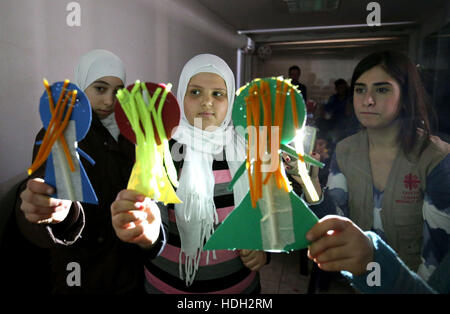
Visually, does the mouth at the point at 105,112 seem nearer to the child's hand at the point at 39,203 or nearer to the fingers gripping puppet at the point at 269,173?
the child's hand at the point at 39,203

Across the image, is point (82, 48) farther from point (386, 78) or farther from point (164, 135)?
point (386, 78)

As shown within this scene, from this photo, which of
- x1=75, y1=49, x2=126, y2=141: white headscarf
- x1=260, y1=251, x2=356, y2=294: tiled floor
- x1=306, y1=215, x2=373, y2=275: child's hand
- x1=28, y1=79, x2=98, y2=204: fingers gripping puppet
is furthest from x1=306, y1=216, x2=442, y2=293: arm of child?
x1=260, y1=251, x2=356, y2=294: tiled floor

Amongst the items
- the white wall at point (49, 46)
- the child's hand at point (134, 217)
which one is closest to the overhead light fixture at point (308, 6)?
the white wall at point (49, 46)

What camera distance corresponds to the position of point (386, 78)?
397mm

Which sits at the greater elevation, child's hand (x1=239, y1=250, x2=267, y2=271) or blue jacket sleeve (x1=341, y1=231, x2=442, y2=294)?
blue jacket sleeve (x1=341, y1=231, x2=442, y2=294)

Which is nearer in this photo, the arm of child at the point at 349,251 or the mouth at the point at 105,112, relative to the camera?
the arm of child at the point at 349,251

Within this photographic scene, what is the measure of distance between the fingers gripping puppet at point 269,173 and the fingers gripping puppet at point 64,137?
0.19 m

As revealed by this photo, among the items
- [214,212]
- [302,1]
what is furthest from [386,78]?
[302,1]

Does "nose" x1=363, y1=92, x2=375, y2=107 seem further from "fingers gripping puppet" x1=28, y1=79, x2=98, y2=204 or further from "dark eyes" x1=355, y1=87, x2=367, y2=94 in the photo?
"fingers gripping puppet" x1=28, y1=79, x2=98, y2=204

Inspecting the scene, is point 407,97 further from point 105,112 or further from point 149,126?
point 105,112

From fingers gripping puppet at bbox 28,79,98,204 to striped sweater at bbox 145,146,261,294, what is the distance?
18 cm

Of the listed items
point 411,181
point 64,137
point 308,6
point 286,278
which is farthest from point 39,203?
point 308,6

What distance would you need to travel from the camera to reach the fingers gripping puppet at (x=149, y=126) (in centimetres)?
28

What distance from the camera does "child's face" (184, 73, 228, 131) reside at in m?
0.39
